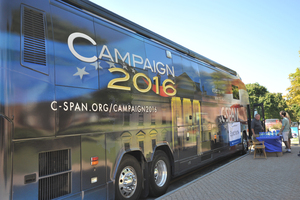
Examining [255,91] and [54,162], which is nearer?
[54,162]

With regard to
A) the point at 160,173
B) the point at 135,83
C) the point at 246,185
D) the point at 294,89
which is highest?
the point at 294,89

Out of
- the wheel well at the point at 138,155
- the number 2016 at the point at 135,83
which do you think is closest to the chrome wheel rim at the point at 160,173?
the wheel well at the point at 138,155

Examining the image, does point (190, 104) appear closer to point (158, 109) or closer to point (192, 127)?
point (192, 127)

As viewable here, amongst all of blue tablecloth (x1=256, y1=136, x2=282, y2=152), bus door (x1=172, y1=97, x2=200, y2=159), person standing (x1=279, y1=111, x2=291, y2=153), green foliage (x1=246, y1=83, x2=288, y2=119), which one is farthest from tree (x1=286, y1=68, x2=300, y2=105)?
bus door (x1=172, y1=97, x2=200, y2=159)

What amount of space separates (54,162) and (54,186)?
0.35 metres

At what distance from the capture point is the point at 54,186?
11.8ft

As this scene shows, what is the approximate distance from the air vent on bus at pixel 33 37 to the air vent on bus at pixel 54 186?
171 cm

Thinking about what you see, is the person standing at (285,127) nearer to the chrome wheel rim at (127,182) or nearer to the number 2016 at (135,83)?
the number 2016 at (135,83)

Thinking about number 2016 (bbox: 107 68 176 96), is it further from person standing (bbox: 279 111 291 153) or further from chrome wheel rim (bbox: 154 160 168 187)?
A: person standing (bbox: 279 111 291 153)

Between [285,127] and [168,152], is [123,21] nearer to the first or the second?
[168,152]

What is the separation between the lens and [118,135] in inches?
187

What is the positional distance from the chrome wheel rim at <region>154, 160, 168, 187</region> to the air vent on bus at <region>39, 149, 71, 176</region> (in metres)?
2.73

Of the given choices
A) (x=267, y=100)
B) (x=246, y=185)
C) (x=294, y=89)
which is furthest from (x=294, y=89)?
(x=246, y=185)

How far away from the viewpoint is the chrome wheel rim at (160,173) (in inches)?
237
